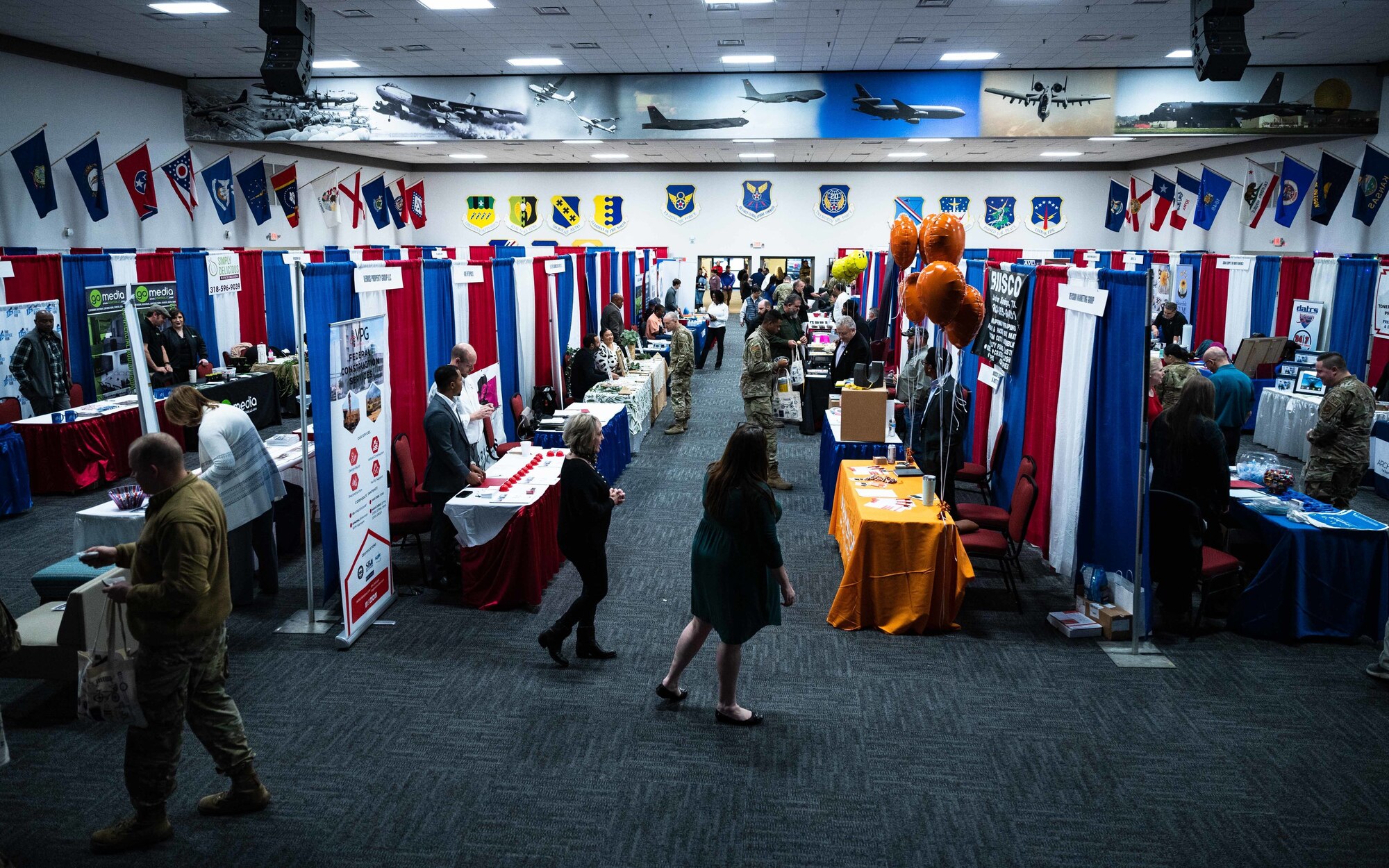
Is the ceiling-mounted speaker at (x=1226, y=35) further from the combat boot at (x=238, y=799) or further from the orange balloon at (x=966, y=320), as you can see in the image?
the combat boot at (x=238, y=799)

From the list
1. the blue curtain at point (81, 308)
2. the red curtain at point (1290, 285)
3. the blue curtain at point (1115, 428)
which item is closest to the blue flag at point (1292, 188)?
the red curtain at point (1290, 285)

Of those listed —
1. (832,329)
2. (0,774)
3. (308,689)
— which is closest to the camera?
(0,774)

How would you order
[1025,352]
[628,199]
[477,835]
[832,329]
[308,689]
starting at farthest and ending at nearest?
1. [628,199]
2. [832,329]
3. [1025,352]
4. [308,689]
5. [477,835]

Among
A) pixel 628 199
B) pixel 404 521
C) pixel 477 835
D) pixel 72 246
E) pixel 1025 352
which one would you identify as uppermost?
pixel 628 199

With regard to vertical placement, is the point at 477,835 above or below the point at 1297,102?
below

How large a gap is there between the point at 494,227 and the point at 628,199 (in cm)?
358

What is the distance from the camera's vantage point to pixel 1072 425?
15.8 feet

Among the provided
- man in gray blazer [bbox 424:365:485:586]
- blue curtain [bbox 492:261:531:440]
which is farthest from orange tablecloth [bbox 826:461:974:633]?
blue curtain [bbox 492:261:531:440]

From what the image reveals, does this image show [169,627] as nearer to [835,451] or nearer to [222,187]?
[835,451]

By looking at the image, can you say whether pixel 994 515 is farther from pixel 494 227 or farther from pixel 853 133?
pixel 494 227

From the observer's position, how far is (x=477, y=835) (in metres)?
2.91

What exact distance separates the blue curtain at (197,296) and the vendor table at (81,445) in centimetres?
240

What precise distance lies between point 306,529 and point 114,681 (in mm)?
1825

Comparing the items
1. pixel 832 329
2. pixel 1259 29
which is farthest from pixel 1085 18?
pixel 832 329
